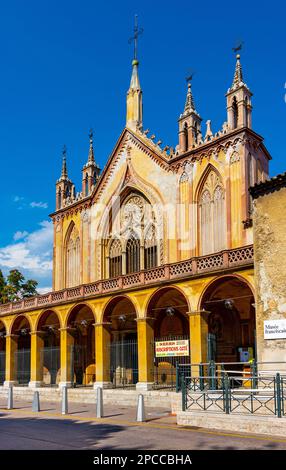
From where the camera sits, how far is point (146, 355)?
83.4 ft

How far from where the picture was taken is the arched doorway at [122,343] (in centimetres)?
2898

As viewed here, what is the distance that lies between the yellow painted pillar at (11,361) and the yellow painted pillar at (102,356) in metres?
9.38

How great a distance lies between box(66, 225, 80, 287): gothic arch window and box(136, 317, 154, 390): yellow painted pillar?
10.5m

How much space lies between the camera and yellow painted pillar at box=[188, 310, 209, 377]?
75.3ft

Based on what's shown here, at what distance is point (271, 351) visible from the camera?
1817 cm

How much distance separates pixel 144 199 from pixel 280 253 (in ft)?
47.2

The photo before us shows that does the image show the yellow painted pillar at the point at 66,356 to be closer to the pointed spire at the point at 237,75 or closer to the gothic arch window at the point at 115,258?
the gothic arch window at the point at 115,258

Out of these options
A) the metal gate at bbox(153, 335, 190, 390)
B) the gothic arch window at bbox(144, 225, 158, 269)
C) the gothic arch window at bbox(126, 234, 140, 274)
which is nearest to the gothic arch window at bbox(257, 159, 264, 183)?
the gothic arch window at bbox(144, 225, 158, 269)

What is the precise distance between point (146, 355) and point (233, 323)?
4658 millimetres

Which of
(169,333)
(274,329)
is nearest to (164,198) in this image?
(169,333)

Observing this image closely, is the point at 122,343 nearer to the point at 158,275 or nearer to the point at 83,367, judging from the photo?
the point at 158,275

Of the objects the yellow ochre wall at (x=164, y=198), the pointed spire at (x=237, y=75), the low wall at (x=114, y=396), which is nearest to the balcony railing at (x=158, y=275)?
the yellow ochre wall at (x=164, y=198)
